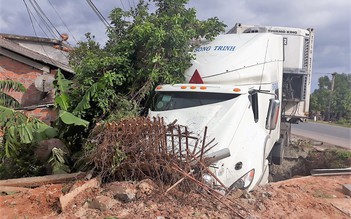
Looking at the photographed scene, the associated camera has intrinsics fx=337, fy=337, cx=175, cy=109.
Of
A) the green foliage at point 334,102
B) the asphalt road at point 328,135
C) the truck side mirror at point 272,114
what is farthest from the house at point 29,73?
the green foliage at point 334,102

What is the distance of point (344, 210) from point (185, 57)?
171 inches

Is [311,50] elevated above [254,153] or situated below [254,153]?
above

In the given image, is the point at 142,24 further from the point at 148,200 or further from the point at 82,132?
the point at 148,200

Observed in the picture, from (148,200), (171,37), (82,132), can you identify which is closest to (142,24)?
(171,37)

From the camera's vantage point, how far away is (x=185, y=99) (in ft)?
22.3

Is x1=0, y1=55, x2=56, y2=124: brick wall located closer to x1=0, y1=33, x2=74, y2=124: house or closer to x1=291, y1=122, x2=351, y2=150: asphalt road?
x1=0, y1=33, x2=74, y2=124: house

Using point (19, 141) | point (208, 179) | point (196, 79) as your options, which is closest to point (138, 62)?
point (196, 79)

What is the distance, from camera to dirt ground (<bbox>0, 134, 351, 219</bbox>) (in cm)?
461

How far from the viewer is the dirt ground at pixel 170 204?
4.61m

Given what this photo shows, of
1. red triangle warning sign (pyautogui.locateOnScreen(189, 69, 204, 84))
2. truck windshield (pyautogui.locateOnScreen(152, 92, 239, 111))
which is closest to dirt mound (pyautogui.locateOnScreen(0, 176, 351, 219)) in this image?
truck windshield (pyautogui.locateOnScreen(152, 92, 239, 111))

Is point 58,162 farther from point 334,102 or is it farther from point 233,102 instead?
point 334,102

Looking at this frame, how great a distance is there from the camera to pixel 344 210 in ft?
18.6

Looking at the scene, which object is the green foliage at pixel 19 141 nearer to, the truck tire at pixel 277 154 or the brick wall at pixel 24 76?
the brick wall at pixel 24 76

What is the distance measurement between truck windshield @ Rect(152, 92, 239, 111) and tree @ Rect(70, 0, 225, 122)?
48cm
